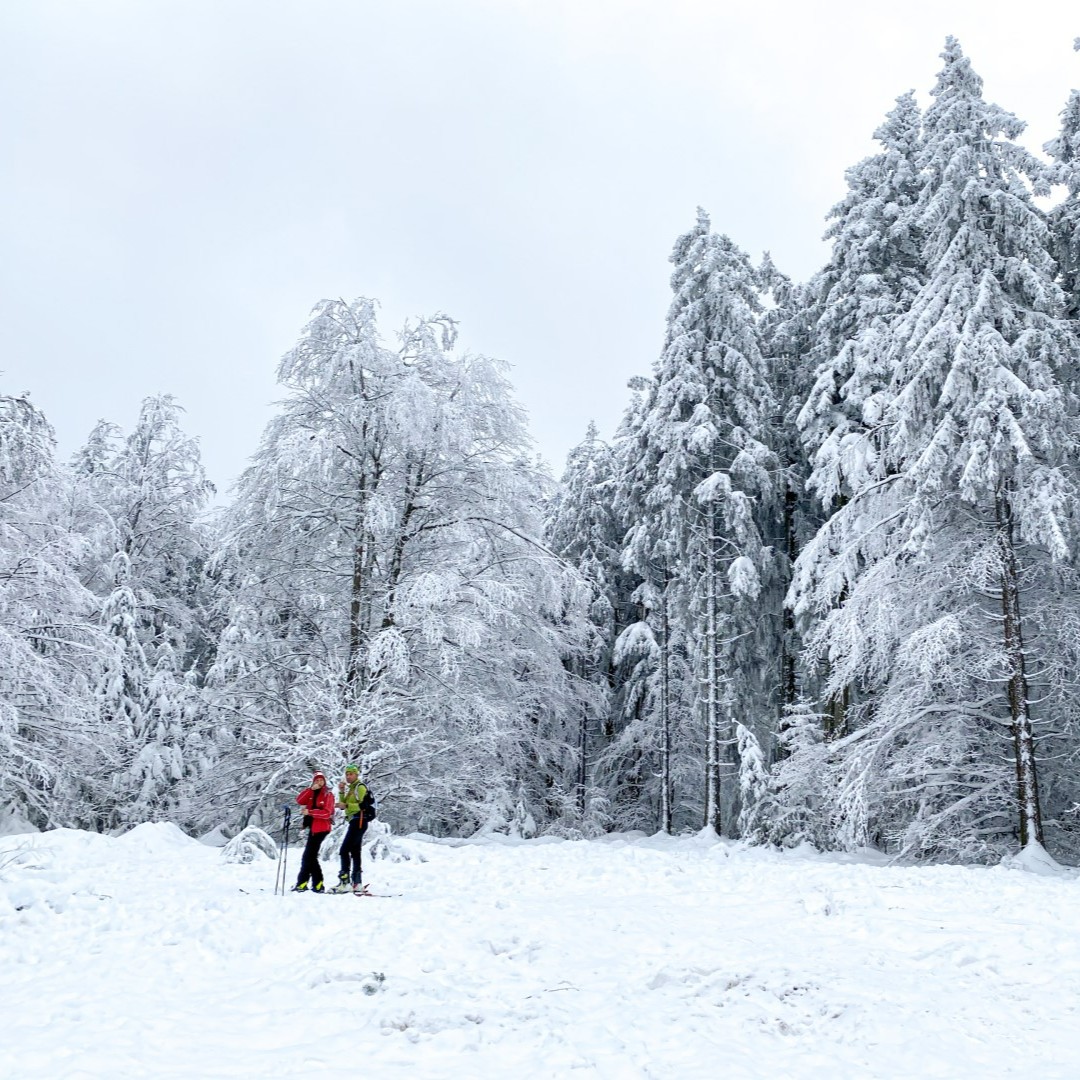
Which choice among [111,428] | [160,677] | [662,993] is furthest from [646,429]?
[662,993]

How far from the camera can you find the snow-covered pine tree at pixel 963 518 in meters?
14.1

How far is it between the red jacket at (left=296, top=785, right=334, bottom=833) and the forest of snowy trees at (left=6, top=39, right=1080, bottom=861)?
3.15 meters

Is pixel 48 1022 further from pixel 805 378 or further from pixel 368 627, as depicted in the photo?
pixel 805 378

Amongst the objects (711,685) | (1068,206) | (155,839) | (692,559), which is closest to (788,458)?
(692,559)

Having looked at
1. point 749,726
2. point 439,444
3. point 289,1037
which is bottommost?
point 289,1037

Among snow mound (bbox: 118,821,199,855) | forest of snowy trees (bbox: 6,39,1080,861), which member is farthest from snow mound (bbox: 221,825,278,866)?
forest of snowy trees (bbox: 6,39,1080,861)

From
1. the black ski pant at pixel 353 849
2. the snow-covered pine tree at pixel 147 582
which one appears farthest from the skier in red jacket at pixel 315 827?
the snow-covered pine tree at pixel 147 582

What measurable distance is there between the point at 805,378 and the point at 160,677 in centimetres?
1739

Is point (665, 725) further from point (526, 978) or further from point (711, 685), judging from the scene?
point (526, 978)

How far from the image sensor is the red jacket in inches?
420

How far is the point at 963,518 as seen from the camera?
15.9 meters

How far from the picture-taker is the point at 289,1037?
539 cm

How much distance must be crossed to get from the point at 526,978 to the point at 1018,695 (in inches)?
415

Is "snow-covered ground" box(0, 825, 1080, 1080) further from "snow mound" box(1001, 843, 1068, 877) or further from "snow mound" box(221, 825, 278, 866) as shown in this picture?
"snow mound" box(1001, 843, 1068, 877)
